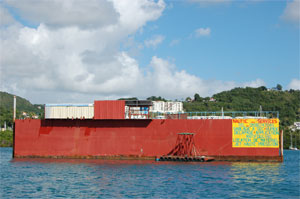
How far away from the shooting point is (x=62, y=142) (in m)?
55.6

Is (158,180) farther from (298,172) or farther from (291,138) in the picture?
(291,138)

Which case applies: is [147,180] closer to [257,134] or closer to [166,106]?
[257,134]

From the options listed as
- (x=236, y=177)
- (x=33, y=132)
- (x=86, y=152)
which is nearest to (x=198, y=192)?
(x=236, y=177)

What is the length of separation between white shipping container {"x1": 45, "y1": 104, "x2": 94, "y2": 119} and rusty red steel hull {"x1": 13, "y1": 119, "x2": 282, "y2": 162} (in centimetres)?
77

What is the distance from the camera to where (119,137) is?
54.2m

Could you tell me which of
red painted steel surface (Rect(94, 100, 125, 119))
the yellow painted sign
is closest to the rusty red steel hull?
the yellow painted sign

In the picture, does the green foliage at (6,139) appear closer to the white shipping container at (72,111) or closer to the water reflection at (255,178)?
the white shipping container at (72,111)

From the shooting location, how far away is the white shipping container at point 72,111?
55.3 meters

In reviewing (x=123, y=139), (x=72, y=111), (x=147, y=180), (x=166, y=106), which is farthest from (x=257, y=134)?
(x=166, y=106)

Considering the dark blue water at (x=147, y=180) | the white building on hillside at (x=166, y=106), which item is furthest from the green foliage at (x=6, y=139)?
the dark blue water at (x=147, y=180)

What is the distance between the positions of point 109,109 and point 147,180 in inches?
743

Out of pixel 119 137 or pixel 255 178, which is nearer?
pixel 255 178

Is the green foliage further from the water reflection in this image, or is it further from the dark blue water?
the water reflection

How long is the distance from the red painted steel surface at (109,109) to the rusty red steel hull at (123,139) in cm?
110
